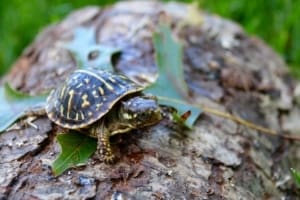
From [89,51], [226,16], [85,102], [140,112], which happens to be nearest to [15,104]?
[85,102]

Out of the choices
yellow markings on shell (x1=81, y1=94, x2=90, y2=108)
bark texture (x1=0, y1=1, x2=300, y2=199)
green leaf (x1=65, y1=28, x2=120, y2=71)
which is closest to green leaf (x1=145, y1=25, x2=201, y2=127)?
bark texture (x1=0, y1=1, x2=300, y2=199)

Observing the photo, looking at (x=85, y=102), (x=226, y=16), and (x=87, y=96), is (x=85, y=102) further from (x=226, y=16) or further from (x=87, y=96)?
(x=226, y=16)

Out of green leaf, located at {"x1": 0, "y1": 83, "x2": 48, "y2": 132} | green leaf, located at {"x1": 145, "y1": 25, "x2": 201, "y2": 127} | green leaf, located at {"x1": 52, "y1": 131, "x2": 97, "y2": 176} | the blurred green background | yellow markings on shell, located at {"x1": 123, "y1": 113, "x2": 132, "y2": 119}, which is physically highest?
the blurred green background

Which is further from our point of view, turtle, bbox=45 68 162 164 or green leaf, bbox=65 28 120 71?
green leaf, bbox=65 28 120 71

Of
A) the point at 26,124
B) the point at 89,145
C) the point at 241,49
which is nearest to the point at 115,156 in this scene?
the point at 89,145

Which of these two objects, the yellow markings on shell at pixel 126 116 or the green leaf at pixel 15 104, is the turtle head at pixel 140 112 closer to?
the yellow markings on shell at pixel 126 116

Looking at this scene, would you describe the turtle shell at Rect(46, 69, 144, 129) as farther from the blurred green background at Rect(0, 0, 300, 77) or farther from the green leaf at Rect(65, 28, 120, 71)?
the blurred green background at Rect(0, 0, 300, 77)
